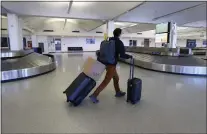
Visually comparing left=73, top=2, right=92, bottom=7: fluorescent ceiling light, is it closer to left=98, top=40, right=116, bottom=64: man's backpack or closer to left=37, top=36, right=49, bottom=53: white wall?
left=98, top=40, right=116, bottom=64: man's backpack

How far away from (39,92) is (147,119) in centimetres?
282

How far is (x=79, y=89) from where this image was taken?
307 centimetres

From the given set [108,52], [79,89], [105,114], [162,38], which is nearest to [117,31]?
[108,52]

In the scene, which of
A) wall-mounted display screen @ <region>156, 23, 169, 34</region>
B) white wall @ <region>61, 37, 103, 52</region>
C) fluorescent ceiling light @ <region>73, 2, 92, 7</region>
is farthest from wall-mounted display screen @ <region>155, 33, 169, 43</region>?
white wall @ <region>61, 37, 103, 52</region>

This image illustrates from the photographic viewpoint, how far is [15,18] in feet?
31.9

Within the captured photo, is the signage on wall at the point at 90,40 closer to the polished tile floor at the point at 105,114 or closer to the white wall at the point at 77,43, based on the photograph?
the white wall at the point at 77,43

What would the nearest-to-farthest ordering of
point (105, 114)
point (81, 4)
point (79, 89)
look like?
point (105, 114), point (79, 89), point (81, 4)

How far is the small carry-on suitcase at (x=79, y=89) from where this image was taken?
3.00m

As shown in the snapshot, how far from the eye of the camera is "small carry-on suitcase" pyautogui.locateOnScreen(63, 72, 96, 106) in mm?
3004

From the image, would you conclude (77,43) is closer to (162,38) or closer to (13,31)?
(13,31)

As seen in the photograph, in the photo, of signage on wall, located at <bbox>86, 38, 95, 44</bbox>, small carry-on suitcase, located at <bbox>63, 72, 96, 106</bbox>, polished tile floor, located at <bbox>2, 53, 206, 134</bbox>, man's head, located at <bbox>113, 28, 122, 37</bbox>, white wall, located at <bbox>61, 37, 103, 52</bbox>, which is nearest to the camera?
polished tile floor, located at <bbox>2, 53, 206, 134</bbox>

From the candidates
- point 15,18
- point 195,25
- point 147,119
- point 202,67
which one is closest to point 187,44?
point 195,25

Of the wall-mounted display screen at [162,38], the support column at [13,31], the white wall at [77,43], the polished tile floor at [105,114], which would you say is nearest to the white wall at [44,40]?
the white wall at [77,43]

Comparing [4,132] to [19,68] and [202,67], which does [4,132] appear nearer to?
[19,68]
